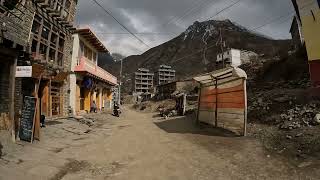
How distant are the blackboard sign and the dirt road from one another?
0.48m

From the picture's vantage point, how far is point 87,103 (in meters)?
28.8

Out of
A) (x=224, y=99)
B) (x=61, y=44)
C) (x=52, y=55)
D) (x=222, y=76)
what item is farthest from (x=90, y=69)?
(x=224, y=99)

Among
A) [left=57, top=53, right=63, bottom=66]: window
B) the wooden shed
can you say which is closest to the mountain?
[left=57, top=53, right=63, bottom=66]: window

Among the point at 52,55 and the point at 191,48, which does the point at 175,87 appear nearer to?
the point at 52,55

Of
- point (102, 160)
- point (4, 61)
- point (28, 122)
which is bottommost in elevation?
point (102, 160)

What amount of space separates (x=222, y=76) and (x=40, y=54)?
1131 cm

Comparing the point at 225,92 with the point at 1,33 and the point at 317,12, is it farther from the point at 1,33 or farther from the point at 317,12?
the point at 1,33

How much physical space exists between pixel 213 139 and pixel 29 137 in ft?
24.2

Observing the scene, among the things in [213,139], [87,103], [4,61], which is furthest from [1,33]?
[87,103]

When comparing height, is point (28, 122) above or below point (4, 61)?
below

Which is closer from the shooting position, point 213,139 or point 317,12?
point 213,139

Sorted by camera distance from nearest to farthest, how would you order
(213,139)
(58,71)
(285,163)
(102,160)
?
(285,163) → (102,160) → (213,139) → (58,71)

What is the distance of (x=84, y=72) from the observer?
983 inches

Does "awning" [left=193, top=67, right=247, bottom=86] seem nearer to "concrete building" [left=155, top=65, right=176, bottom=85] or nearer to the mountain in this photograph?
"concrete building" [left=155, top=65, right=176, bottom=85]
